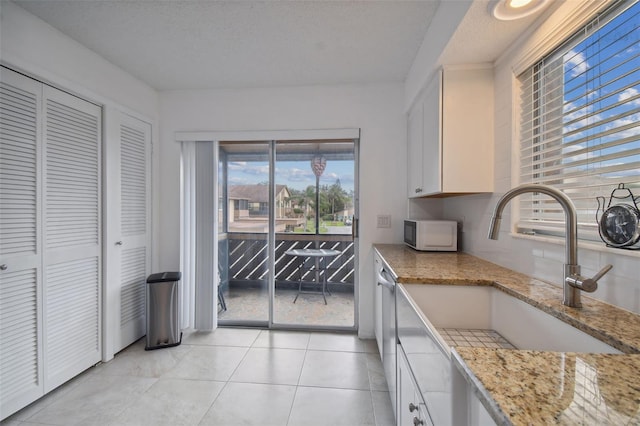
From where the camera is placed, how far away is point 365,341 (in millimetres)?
2527

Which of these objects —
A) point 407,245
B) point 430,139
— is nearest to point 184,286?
point 407,245

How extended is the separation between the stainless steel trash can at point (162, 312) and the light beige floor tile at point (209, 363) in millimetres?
264

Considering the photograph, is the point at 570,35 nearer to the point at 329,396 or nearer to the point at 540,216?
the point at 540,216

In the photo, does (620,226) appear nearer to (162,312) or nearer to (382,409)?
(382,409)

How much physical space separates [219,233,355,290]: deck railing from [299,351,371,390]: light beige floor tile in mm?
775

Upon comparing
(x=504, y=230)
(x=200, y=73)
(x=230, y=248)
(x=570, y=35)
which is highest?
(x=200, y=73)

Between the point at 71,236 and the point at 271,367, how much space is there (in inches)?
70.1

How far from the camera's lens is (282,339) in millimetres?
2549

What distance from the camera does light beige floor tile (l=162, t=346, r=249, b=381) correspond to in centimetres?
201

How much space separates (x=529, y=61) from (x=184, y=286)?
3208 mm

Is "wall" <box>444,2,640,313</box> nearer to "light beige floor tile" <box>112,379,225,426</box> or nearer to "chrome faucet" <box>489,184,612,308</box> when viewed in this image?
"chrome faucet" <box>489,184,612,308</box>

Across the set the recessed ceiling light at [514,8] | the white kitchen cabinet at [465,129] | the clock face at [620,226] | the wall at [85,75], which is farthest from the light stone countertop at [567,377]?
the wall at [85,75]

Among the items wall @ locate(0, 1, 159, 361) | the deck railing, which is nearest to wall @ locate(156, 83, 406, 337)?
the deck railing

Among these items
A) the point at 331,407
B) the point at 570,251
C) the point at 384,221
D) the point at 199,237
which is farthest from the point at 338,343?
the point at 570,251
